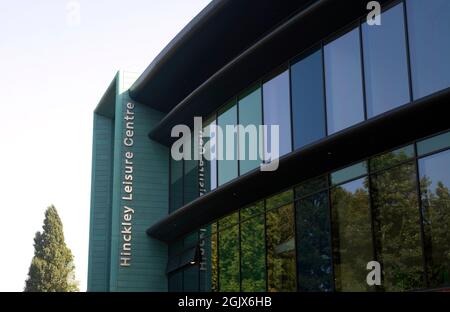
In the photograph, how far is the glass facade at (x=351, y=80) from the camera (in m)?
17.7

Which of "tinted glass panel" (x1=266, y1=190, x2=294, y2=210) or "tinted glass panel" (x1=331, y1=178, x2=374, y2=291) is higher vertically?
"tinted glass panel" (x1=266, y1=190, x2=294, y2=210)

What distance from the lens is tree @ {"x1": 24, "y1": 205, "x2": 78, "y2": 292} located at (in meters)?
71.2

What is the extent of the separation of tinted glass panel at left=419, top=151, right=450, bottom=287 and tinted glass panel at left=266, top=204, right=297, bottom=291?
19.5ft

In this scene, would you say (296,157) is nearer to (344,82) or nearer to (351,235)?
(344,82)

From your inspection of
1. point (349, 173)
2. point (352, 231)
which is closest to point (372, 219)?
point (352, 231)

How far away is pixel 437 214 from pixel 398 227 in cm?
129

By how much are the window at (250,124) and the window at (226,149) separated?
53 cm

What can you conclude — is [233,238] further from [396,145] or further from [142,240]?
[396,145]

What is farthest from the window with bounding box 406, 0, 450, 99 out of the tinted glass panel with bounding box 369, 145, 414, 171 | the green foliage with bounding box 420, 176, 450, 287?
the green foliage with bounding box 420, 176, 450, 287

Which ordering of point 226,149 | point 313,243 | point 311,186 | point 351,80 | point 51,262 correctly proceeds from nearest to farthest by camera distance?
point 351,80
point 313,243
point 311,186
point 226,149
point 51,262

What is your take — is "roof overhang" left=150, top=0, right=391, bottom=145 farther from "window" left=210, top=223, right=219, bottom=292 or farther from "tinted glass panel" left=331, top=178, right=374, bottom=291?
"window" left=210, top=223, right=219, bottom=292

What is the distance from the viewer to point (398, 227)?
1811cm

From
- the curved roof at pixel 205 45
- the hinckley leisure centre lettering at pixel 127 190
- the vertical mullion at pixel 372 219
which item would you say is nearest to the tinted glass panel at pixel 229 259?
the hinckley leisure centre lettering at pixel 127 190

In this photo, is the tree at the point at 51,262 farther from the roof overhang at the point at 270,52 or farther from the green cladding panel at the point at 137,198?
the roof overhang at the point at 270,52
